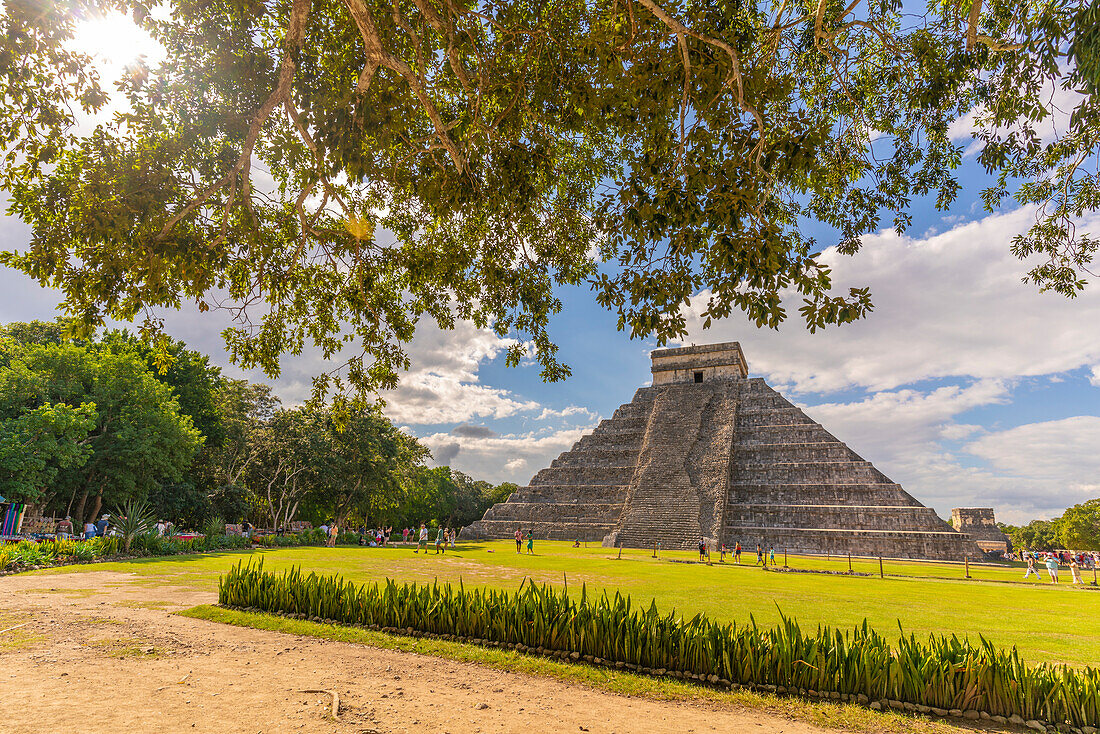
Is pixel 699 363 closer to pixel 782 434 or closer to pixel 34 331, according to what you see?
pixel 782 434

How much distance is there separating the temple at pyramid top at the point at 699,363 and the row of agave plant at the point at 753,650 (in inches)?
1670

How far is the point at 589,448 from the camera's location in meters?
45.1

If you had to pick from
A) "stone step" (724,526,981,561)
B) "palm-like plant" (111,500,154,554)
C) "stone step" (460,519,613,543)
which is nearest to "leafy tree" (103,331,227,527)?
"palm-like plant" (111,500,154,554)

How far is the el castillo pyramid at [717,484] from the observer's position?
97.3 ft

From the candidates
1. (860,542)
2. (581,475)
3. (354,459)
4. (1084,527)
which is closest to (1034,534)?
(1084,527)

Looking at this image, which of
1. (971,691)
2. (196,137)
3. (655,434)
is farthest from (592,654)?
(655,434)

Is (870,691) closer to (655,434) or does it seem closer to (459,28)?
(459,28)

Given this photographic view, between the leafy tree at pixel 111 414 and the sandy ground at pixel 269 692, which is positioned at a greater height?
the leafy tree at pixel 111 414

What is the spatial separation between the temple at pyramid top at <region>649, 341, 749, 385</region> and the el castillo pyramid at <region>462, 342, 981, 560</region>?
94 millimetres

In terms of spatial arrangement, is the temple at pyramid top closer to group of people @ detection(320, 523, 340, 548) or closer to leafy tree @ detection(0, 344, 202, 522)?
group of people @ detection(320, 523, 340, 548)

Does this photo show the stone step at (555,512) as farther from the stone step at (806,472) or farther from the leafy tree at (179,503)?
the leafy tree at (179,503)

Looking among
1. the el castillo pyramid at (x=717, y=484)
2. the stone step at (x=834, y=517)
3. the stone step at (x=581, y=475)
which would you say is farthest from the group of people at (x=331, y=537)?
the stone step at (x=834, y=517)

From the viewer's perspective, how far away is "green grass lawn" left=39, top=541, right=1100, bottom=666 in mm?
7695

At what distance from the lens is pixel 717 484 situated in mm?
36000
